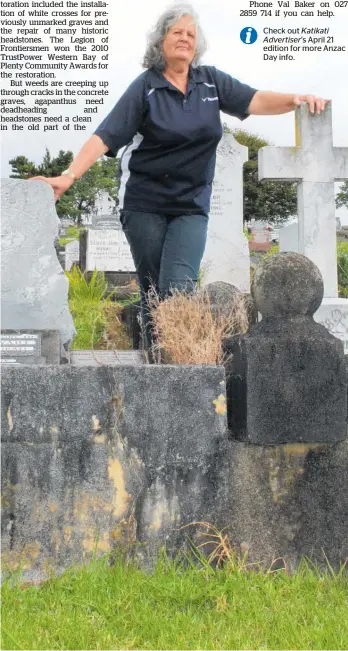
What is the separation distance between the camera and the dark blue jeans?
11.5 feet

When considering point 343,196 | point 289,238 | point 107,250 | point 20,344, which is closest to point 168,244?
point 20,344

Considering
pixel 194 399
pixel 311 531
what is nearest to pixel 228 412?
pixel 194 399

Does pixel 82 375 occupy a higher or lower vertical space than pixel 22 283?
lower

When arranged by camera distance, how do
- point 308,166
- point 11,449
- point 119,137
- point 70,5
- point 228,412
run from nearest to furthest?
1. point 11,449
2. point 228,412
3. point 119,137
4. point 70,5
5. point 308,166

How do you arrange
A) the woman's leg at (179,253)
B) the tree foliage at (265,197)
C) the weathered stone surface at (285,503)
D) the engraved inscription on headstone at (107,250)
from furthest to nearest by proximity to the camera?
the tree foliage at (265,197) < the engraved inscription on headstone at (107,250) < the woman's leg at (179,253) < the weathered stone surface at (285,503)

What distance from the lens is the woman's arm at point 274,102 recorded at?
12.0ft

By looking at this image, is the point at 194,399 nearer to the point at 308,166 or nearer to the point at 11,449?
the point at 11,449

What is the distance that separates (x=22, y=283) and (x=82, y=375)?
108 centimetres

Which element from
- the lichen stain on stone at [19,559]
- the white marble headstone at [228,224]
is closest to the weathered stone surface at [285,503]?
the lichen stain on stone at [19,559]

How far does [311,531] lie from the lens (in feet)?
8.82

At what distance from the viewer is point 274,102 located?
368 centimetres

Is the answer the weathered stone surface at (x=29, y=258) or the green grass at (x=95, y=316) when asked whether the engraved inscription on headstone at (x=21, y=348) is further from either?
the green grass at (x=95, y=316)

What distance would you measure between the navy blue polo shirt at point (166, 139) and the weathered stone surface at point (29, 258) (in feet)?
1.36

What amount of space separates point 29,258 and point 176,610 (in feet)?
6.13
